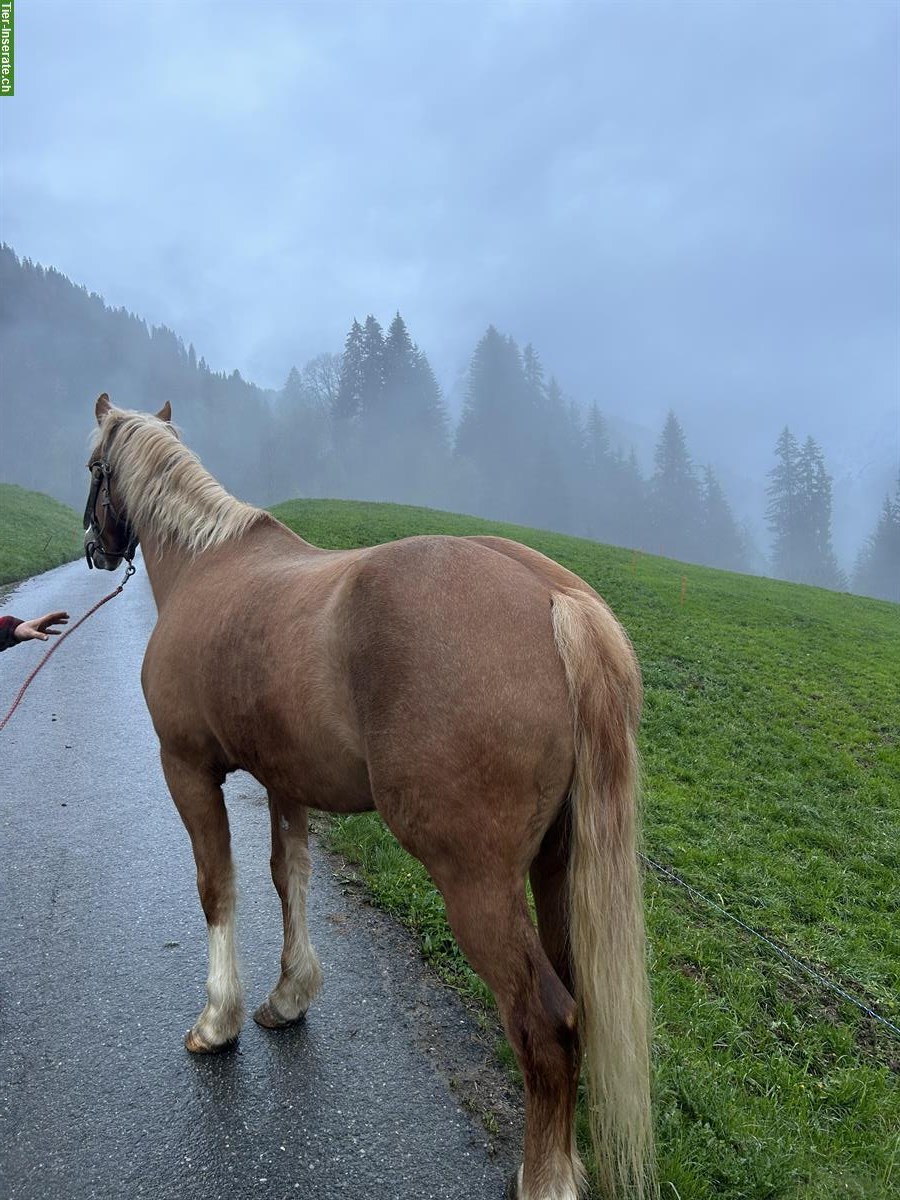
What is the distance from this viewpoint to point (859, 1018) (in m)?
3.75

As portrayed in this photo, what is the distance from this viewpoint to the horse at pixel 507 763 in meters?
2.06

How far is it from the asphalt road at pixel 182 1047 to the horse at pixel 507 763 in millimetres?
590

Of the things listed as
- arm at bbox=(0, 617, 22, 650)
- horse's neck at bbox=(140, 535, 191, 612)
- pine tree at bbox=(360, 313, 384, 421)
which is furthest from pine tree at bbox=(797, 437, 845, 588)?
arm at bbox=(0, 617, 22, 650)

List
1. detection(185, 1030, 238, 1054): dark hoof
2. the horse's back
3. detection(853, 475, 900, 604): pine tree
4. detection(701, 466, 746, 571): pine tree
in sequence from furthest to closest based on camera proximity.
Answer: detection(701, 466, 746, 571): pine tree
detection(853, 475, 900, 604): pine tree
detection(185, 1030, 238, 1054): dark hoof
the horse's back

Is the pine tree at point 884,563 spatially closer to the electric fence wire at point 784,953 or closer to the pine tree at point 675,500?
the pine tree at point 675,500

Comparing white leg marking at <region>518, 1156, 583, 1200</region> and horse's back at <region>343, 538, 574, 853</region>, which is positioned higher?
horse's back at <region>343, 538, 574, 853</region>

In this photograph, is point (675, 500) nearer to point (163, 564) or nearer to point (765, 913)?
point (765, 913)

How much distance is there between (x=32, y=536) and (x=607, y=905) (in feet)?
88.3

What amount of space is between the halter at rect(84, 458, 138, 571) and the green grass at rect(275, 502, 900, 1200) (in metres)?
2.34

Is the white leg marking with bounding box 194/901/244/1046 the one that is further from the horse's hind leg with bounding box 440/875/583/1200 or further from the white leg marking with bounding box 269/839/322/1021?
the horse's hind leg with bounding box 440/875/583/1200

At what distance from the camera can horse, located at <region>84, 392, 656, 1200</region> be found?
206cm

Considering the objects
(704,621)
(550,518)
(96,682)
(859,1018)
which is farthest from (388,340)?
(859,1018)

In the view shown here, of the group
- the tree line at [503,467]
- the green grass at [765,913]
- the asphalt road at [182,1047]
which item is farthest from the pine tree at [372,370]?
the asphalt road at [182,1047]

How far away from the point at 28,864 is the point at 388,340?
77.6m
